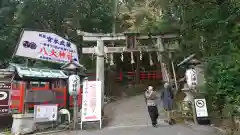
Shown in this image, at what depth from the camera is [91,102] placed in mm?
12953

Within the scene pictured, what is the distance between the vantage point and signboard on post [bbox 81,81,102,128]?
498 inches

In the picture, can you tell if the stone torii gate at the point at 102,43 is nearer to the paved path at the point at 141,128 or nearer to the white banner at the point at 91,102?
the white banner at the point at 91,102

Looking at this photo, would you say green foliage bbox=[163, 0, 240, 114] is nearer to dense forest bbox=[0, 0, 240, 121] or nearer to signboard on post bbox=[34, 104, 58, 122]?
dense forest bbox=[0, 0, 240, 121]

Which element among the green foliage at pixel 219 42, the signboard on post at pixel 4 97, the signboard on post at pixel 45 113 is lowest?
the signboard on post at pixel 45 113

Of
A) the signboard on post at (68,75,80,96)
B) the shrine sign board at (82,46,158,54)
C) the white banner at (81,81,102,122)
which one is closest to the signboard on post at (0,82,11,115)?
the signboard on post at (68,75,80,96)

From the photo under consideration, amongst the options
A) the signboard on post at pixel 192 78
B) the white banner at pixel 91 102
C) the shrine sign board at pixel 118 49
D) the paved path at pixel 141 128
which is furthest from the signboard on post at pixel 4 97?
the signboard on post at pixel 192 78

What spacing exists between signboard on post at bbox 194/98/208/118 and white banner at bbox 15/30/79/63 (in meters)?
7.66

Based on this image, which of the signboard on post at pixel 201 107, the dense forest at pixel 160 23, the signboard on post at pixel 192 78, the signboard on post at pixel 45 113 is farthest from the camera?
the signboard on post at pixel 45 113

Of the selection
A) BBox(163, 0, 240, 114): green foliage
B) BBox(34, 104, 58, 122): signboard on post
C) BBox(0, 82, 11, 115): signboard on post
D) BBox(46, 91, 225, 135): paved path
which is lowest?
BBox(46, 91, 225, 135): paved path

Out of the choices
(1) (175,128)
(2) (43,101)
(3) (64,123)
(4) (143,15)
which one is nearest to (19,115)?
(2) (43,101)

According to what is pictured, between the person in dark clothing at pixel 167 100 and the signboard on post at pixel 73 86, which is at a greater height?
the signboard on post at pixel 73 86

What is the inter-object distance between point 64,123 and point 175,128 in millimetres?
5654

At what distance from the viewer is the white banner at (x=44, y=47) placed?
13.8 metres

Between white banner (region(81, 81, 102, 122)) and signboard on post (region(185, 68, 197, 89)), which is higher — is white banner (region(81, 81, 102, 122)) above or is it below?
below
